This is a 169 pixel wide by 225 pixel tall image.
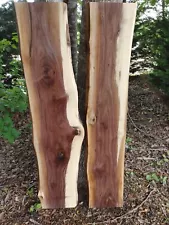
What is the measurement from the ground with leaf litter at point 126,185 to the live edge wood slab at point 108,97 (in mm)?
106

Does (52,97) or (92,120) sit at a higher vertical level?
(52,97)

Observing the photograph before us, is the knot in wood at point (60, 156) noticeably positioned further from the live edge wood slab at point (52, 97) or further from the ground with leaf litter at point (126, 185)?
the ground with leaf litter at point (126, 185)

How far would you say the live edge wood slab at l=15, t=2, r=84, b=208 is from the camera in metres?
1.20

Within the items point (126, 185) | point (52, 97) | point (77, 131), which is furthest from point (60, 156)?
point (126, 185)

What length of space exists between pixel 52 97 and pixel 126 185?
0.86 meters

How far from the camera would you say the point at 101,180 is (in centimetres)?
160

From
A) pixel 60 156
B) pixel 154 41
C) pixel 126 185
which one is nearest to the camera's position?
pixel 60 156

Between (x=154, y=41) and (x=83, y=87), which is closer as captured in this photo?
(x=83, y=87)

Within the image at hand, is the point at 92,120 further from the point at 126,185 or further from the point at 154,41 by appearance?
the point at 154,41

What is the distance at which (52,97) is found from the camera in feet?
4.40

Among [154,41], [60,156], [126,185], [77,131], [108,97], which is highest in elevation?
[154,41]

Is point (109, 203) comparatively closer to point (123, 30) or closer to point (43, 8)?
point (123, 30)

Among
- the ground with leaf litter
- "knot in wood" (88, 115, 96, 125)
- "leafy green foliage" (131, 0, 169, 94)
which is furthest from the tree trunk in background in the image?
"leafy green foliage" (131, 0, 169, 94)

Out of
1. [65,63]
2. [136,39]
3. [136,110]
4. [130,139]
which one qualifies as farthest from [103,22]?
[136,39]
